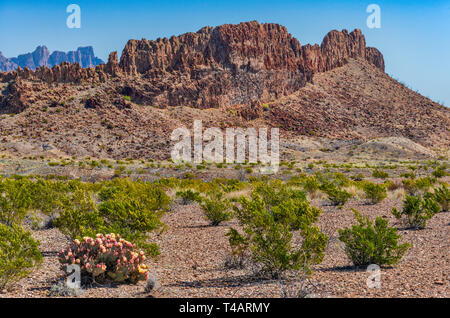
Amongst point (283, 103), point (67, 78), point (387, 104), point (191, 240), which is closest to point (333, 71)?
point (387, 104)

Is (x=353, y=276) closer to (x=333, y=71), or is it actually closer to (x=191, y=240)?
(x=191, y=240)

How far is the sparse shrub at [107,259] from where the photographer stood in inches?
259

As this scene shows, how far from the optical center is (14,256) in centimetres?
679

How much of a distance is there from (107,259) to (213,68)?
261 ft

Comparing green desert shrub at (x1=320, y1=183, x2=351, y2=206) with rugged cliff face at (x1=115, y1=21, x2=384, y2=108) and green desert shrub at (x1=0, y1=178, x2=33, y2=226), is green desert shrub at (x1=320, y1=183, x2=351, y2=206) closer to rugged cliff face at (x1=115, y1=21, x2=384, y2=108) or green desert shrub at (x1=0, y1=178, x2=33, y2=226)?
green desert shrub at (x1=0, y1=178, x2=33, y2=226)

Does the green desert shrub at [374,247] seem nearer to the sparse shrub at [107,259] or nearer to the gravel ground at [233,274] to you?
the gravel ground at [233,274]

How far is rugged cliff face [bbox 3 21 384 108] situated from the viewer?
74562 millimetres

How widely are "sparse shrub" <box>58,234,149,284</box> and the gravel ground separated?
0.73 ft

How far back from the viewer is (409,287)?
6008 millimetres

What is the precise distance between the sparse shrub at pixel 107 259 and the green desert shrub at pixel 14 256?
0.57 m

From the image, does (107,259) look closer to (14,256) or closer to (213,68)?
(14,256)

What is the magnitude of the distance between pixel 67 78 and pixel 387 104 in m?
71.1

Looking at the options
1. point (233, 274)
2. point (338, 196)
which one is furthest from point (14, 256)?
point (338, 196)

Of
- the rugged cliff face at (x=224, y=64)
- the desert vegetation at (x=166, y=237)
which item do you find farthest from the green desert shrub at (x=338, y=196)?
the rugged cliff face at (x=224, y=64)
